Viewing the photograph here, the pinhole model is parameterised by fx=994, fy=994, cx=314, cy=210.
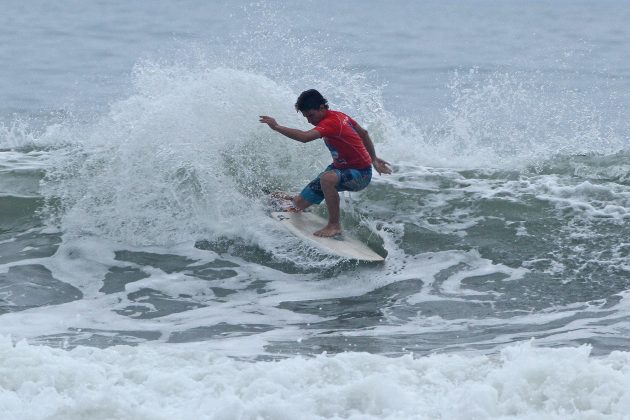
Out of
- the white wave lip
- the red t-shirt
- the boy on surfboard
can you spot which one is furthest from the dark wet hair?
the white wave lip

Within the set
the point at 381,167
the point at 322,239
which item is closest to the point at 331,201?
the point at 322,239

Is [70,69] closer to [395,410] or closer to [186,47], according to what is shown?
[186,47]

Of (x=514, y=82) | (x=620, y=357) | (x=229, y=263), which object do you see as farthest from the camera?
Answer: (x=514, y=82)

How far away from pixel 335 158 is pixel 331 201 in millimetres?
403

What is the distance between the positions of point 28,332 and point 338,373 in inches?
95.4

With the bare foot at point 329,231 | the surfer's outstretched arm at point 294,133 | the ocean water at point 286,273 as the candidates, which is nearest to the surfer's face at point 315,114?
the surfer's outstretched arm at point 294,133

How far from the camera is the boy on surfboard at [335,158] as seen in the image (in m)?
8.54

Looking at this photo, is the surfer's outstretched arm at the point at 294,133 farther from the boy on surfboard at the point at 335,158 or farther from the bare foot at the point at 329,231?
the bare foot at the point at 329,231

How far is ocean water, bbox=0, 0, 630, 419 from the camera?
5.33 metres

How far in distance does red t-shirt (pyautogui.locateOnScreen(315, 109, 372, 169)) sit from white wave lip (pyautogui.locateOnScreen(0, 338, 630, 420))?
327 centimetres

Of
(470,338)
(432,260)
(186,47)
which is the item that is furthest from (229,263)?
(186,47)

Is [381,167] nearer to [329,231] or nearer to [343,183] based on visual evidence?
[343,183]

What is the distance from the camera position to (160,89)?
10.7m

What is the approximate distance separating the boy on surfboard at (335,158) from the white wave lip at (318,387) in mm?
3142
